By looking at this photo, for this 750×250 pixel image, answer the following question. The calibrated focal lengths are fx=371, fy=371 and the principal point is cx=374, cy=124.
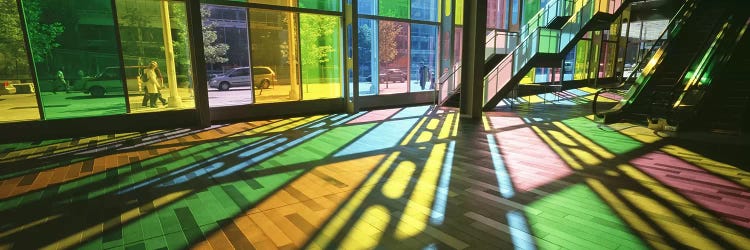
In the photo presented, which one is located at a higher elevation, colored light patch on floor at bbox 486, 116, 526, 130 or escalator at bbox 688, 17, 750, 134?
escalator at bbox 688, 17, 750, 134

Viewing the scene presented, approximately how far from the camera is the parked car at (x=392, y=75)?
37.0ft

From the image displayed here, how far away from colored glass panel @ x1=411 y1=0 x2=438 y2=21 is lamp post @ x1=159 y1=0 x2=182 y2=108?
6785 millimetres

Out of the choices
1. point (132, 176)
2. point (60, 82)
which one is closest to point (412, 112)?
point (132, 176)

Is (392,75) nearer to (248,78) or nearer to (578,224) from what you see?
(248,78)

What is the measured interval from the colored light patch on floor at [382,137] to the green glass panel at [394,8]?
3.98 metres

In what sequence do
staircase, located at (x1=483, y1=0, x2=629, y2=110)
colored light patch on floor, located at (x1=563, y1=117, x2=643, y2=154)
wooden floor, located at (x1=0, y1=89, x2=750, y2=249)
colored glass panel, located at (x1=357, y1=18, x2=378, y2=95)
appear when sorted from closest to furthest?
wooden floor, located at (x1=0, y1=89, x2=750, y2=249)
colored light patch on floor, located at (x1=563, y1=117, x2=643, y2=154)
staircase, located at (x1=483, y1=0, x2=629, y2=110)
colored glass panel, located at (x1=357, y1=18, x2=378, y2=95)

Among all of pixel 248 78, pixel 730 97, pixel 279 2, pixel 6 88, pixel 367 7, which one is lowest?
pixel 730 97

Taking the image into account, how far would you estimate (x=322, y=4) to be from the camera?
9555 millimetres

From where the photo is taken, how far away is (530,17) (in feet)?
49.1

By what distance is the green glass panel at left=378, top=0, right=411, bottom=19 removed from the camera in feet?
35.7

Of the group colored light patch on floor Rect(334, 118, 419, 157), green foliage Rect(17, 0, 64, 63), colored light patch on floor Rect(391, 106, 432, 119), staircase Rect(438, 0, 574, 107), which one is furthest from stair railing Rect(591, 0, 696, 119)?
green foliage Rect(17, 0, 64, 63)

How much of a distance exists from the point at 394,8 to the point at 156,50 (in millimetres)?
6457

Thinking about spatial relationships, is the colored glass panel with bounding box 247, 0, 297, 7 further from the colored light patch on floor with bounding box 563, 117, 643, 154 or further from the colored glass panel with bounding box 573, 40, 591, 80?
the colored glass panel with bounding box 573, 40, 591, 80

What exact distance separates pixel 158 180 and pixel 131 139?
2942mm
